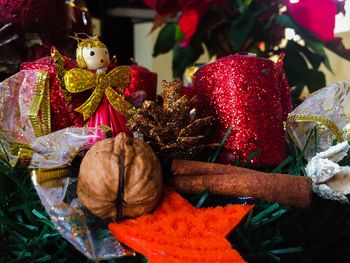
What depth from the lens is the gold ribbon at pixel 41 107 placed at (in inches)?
14.2

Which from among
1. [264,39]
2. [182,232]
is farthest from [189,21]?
[182,232]

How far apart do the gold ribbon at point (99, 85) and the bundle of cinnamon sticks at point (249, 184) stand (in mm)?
87

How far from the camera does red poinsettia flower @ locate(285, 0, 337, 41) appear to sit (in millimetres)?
619

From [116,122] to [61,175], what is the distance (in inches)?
3.1

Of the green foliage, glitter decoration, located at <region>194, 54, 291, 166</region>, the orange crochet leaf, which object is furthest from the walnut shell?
the green foliage

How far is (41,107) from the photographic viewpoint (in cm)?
37

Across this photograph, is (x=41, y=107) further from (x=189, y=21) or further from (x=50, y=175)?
(x=189, y=21)

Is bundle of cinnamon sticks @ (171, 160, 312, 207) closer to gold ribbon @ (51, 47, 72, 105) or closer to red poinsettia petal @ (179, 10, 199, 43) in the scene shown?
gold ribbon @ (51, 47, 72, 105)

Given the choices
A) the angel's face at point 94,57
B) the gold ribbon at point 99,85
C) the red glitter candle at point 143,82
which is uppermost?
the angel's face at point 94,57

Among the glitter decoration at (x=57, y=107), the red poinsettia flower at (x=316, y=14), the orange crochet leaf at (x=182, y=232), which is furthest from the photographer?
the red poinsettia flower at (x=316, y=14)

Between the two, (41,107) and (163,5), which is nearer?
(41,107)

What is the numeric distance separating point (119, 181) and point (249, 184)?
96 mm

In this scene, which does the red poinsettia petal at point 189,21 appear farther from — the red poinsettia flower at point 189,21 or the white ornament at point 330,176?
the white ornament at point 330,176

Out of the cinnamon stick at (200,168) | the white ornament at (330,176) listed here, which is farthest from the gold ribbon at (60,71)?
the white ornament at (330,176)
